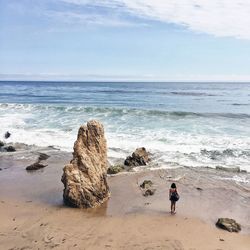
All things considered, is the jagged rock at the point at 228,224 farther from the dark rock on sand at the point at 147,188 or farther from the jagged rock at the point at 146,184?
the jagged rock at the point at 146,184

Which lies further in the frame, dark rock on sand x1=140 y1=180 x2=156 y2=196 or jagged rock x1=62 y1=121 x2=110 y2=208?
dark rock on sand x1=140 y1=180 x2=156 y2=196

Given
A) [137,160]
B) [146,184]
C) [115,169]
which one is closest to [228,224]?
[146,184]

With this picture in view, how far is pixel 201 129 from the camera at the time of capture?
96.3ft

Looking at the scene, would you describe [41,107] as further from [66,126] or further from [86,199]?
[86,199]

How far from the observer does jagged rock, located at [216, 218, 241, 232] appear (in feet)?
38.2

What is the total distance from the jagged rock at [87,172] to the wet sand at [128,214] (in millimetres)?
422

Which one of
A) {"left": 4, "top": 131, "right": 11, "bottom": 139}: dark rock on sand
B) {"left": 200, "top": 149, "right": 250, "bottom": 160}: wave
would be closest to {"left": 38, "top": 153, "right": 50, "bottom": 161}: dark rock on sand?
{"left": 4, "top": 131, "right": 11, "bottom": 139}: dark rock on sand

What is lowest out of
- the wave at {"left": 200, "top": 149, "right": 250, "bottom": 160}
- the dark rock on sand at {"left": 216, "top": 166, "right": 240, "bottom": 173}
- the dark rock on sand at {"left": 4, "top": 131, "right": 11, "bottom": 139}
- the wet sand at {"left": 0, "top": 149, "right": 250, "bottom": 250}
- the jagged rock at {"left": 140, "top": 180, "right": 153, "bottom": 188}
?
the dark rock on sand at {"left": 4, "top": 131, "right": 11, "bottom": 139}

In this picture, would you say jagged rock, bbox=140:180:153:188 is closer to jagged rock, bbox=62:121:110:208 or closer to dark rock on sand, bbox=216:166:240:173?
jagged rock, bbox=62:121:110:208

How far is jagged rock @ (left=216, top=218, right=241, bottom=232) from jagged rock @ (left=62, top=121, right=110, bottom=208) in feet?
13.9

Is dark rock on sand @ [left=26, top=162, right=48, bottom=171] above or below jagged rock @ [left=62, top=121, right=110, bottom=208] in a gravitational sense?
below

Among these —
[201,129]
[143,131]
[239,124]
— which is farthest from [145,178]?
[239,124]

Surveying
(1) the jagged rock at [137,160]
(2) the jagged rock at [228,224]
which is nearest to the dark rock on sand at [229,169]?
(1) the jagged rock at [137,160]

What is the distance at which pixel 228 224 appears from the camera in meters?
11.8
